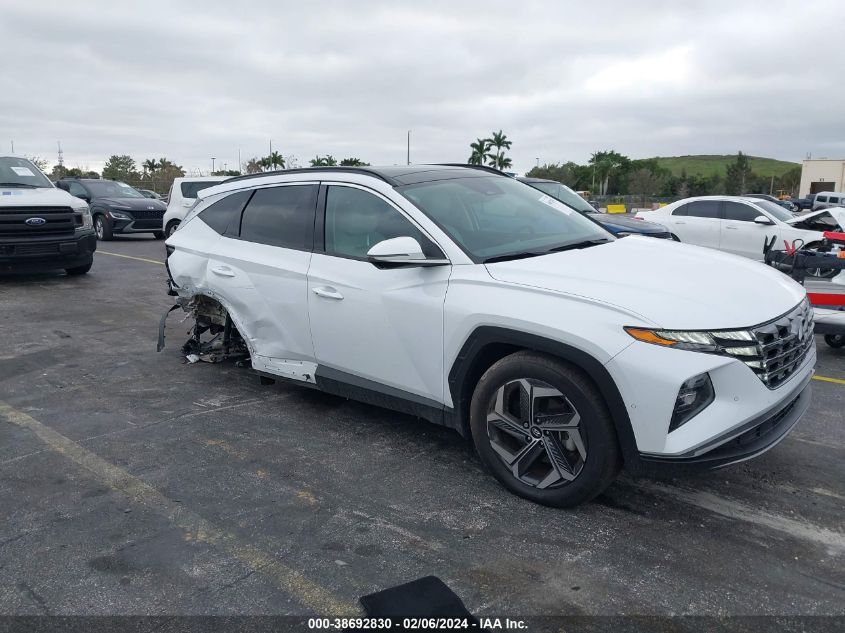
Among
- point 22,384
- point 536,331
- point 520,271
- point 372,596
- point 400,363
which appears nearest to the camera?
point 372,596

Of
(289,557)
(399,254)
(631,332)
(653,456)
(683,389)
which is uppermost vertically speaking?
(399,254)

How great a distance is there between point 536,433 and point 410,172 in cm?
201

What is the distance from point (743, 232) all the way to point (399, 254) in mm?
11040

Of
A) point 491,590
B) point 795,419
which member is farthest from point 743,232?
point 491,590

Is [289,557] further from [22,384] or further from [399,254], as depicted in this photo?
[22,384]

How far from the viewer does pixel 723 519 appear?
335cm

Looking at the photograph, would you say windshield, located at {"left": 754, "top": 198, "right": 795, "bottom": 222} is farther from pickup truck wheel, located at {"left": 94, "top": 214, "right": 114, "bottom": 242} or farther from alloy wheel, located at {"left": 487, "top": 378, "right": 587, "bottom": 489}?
pickup truck wheel, located at {"left": 94, "top": 214, "right": 114, "bottom": 242}

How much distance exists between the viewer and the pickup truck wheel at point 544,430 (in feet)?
10.4

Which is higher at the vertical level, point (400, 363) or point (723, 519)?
point (400, 363)

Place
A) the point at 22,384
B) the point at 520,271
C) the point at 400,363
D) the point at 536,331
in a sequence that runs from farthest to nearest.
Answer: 1. the point at 22,384
2. the point at 400,363
3. the point at 520,271
4. the point at 536,331

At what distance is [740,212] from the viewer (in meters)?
13.0

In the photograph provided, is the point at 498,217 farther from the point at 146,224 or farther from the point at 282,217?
the point at 146,224

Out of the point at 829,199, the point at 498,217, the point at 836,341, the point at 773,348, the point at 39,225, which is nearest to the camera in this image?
the point at 773,348

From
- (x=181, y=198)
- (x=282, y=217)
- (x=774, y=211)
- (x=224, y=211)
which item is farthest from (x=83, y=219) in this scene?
(x=774, y=211)
